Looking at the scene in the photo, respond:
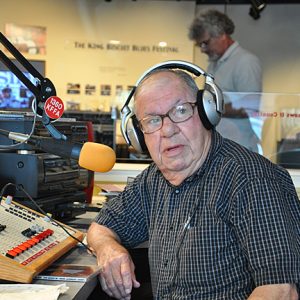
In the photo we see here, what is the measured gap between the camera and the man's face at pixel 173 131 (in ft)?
4.14

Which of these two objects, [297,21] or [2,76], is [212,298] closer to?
[2,76]

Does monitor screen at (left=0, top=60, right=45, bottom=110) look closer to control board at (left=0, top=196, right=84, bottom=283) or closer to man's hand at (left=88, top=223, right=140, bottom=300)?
control board at (left=0, top=196, right=84, bottom=283)

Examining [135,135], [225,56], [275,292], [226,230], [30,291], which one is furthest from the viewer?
[225,56]

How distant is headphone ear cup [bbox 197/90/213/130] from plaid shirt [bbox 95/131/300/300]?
1.7 inches

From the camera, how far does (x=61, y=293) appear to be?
92cm

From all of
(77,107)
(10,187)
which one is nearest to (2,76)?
(10,187)

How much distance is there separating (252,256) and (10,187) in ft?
2.44

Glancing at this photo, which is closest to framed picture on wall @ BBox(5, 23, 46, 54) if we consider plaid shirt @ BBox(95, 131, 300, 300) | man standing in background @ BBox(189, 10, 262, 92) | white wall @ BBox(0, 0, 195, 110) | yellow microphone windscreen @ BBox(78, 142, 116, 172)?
white wall @ BBox(0, 0, 195, 110)

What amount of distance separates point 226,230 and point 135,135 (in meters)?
0.38

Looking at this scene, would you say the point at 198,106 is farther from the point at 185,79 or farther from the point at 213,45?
the point at 213,45

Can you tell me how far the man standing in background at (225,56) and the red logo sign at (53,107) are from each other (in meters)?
2.38

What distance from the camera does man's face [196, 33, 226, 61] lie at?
3488 millimetres

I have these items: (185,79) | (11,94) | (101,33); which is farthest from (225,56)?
(101,33)

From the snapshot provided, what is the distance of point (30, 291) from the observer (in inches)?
35.7
